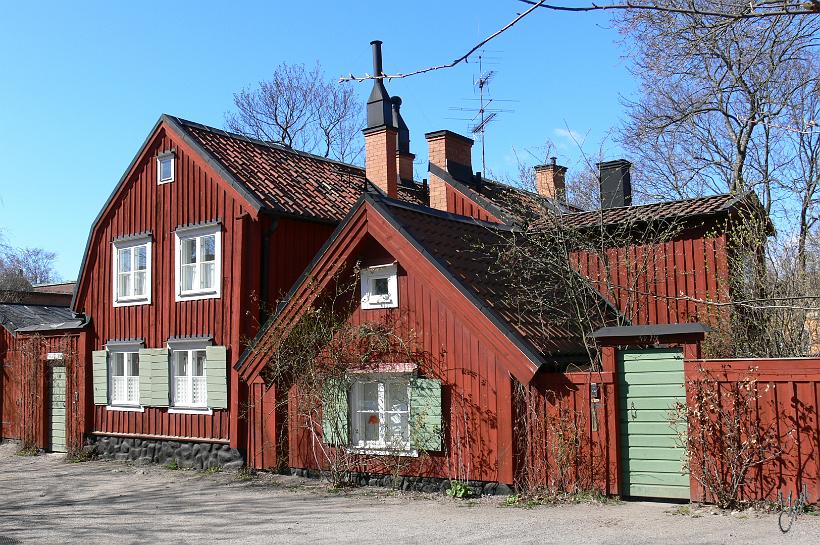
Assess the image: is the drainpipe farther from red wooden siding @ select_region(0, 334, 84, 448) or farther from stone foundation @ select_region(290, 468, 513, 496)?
red wooden siding @ select_region(0, 334, 84, 448)

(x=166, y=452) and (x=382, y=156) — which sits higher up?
(x=382, y=156)

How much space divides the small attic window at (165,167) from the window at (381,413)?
24.7 feet

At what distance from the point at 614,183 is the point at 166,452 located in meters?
11.6

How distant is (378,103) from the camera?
2319 centimetres

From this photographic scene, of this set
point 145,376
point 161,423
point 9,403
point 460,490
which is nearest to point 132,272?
point 145,376

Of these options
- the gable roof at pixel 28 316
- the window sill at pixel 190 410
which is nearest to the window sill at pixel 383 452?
the window sill at pixel 190 410

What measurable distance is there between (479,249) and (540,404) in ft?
13.0

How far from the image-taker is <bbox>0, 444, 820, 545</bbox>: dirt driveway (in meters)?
9.60

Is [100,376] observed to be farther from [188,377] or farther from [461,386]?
[461,386]

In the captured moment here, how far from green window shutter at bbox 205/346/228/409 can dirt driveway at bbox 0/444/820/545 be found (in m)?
1.80

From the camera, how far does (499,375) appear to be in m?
12.6

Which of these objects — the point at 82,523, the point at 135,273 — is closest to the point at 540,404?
the point at 82,523

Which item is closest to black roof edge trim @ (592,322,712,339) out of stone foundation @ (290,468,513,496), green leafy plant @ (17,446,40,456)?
stone foundation @ (290,468,513,496)

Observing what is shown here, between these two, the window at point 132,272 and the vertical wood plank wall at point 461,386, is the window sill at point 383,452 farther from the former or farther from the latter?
the window at point 132,272
